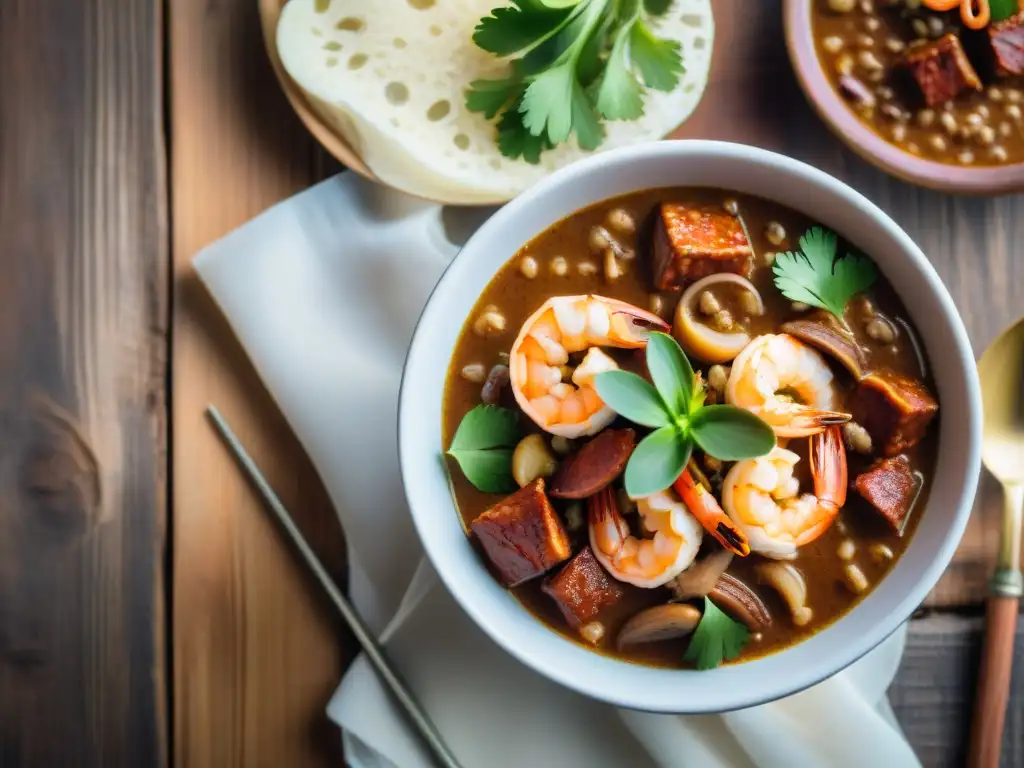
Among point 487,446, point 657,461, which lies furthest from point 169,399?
point 657,461

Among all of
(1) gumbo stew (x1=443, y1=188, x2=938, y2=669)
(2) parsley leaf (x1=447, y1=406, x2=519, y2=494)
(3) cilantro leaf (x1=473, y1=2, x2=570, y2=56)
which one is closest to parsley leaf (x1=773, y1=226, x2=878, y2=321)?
(1) gumbo stew (x1=443, y1=188, x2=938, y2=669)

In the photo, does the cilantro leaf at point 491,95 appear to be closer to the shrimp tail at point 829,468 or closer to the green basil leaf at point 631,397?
the green basil leaf at point 631,397

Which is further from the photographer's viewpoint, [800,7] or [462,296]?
[800,7]

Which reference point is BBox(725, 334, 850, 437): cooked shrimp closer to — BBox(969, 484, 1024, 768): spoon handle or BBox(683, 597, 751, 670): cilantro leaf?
BBox(683, 597, 751, 670): cilantro leaf

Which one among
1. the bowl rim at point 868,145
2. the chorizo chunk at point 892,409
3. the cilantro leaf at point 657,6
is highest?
the cilantro leaf at point 657,6

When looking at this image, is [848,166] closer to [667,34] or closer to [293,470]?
[667,34]

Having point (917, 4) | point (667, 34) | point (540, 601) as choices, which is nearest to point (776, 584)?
point (540, 601)

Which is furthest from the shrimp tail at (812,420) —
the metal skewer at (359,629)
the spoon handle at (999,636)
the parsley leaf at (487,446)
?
the metal skewer at (359,629)
